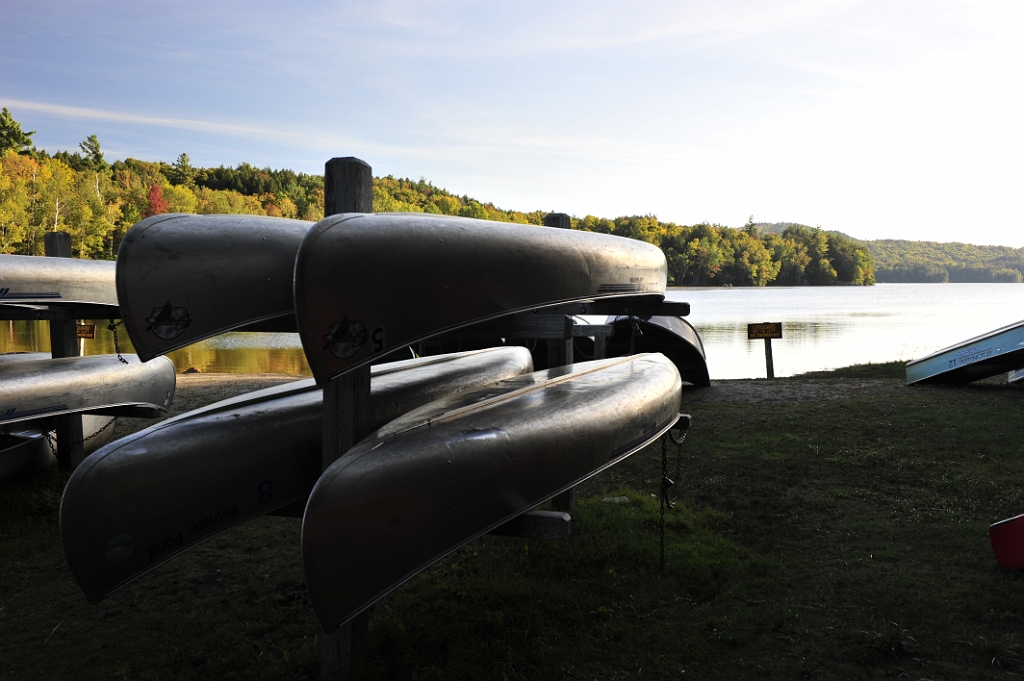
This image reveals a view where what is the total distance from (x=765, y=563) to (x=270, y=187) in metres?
82.2

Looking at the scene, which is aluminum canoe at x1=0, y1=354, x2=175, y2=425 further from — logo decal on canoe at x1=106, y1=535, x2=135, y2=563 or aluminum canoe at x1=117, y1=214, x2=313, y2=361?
aluminum canoe at x1=117, y1=214, x2=313, y2=361

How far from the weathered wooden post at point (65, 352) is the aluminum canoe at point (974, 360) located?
10.7 meters

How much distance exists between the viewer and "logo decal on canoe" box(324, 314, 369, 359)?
2270 millimetres

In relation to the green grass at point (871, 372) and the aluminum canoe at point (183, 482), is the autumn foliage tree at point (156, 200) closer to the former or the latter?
the green grass at point (871, 372)

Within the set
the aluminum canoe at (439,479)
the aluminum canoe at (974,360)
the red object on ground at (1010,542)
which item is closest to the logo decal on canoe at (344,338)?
the aluminum canoe at (439,479)

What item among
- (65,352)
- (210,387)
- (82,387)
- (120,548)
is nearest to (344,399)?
(120,548)

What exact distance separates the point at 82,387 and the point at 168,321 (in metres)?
4.06

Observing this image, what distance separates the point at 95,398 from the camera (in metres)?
5.85

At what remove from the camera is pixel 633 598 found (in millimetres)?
3850

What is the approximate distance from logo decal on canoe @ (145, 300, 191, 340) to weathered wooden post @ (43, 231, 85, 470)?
461 centimetres

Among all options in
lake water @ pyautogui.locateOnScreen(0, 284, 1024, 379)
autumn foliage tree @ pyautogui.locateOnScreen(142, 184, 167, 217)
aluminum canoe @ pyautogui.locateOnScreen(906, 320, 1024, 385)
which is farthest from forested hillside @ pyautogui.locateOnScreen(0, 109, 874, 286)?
aluminum canoe @ pyautogui.locateOnScreen(906, 320, 1024, 385)

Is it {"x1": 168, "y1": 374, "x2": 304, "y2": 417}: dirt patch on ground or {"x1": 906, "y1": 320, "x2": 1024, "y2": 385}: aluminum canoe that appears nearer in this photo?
{"x1": 906, "y1": 320, "x2": 1024, "y2": 385}: aluminum canoe

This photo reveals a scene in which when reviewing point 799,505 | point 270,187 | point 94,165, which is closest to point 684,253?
point 270,187

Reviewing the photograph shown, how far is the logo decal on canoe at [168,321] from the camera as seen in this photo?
2.47m
